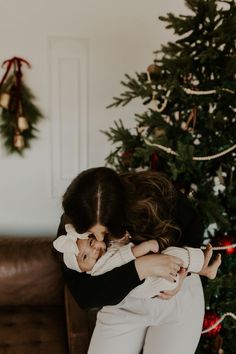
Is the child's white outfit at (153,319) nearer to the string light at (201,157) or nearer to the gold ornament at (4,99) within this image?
the string light at (201,157)

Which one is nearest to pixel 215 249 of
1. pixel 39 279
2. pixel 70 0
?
pixel 39 279

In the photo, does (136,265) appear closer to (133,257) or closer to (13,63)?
(133,257)

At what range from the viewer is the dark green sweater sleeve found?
4.00 ft

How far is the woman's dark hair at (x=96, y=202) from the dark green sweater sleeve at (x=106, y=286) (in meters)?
0.13

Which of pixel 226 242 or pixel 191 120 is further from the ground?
pixel 191 120

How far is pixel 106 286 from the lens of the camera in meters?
1.23

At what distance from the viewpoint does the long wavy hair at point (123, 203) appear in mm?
1158

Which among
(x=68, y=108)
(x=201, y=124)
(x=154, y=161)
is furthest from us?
(x=68, y=108)

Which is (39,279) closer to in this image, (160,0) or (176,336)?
(176,336)

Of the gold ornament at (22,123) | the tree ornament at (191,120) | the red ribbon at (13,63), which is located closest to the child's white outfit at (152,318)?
the tree ornament at (191,120)

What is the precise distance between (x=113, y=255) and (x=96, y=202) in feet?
0.70

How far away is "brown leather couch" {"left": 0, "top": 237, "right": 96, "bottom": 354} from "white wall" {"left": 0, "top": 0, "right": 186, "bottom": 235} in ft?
1.18

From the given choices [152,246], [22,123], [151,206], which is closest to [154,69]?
[151,206]

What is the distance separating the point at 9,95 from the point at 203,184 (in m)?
1.18
